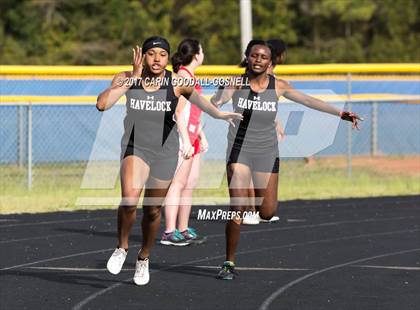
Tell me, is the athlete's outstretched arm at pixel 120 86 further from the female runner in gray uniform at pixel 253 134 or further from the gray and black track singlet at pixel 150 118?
the female runner in gray uniform at pixel 253 134

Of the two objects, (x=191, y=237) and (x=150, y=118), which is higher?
(x=150, y=118)

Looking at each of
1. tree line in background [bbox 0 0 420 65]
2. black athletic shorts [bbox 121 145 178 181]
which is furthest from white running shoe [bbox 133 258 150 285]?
tree line in background [bbox 0 0 420 65]

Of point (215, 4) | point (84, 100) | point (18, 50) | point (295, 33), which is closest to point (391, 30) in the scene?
point (295, 33)

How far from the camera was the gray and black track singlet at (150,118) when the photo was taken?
10.6m

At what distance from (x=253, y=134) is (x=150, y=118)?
1398 millimetres

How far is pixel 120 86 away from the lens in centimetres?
1048

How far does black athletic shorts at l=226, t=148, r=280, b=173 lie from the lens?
11.6m

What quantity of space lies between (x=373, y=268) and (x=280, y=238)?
2.70 meters

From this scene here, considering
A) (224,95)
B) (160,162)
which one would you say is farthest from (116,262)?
(224,95)

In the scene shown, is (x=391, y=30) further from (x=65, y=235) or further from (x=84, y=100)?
(x=65, y=235)

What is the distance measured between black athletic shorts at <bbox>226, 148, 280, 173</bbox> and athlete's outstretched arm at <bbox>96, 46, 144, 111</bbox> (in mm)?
1517

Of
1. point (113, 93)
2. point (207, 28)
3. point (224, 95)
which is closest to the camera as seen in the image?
point (113, 93)

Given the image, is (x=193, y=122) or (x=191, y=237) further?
(x=191, y=237)

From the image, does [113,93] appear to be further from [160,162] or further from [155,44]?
[160,162]
